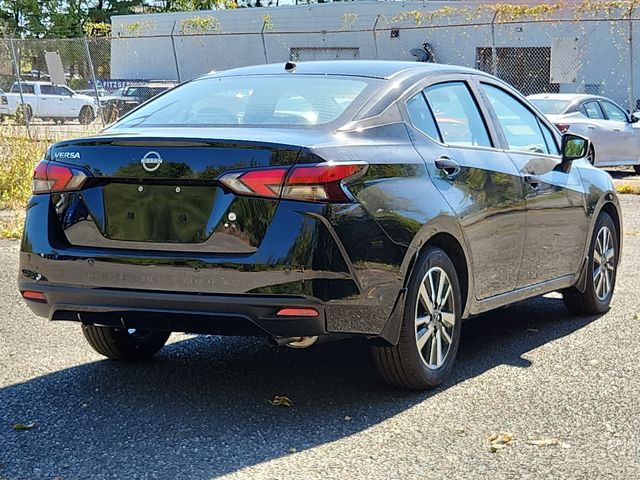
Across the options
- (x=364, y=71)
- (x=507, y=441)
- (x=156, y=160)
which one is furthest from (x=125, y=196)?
(x=507, y=441)

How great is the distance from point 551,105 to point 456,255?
13186 mm

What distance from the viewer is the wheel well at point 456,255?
5203 millimetres

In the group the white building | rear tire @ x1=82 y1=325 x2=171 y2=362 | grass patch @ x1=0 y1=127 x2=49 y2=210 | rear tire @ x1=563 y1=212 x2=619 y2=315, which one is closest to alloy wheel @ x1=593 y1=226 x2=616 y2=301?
rear tire @ x1=563 y1=212 x2=619 y2=315

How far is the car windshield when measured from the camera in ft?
58.3

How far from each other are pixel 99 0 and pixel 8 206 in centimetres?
5364

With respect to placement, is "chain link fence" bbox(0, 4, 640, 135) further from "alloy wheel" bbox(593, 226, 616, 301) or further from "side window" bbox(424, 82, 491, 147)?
"side window" bbox(424, 82, 491, 147)

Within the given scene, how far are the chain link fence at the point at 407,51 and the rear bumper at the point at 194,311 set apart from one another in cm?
1744

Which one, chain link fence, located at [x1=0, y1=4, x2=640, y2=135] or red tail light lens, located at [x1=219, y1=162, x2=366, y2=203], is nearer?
red tail light lens, located at [x1=219, y1=162, x2=366, y2=203]

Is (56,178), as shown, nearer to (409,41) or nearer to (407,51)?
(407,51)

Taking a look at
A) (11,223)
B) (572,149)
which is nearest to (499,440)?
(572,149)

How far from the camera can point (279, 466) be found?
4039mm

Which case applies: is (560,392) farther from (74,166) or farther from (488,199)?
(74,166)

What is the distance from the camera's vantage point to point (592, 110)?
727 inches

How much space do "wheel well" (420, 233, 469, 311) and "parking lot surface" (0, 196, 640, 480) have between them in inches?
18.3
